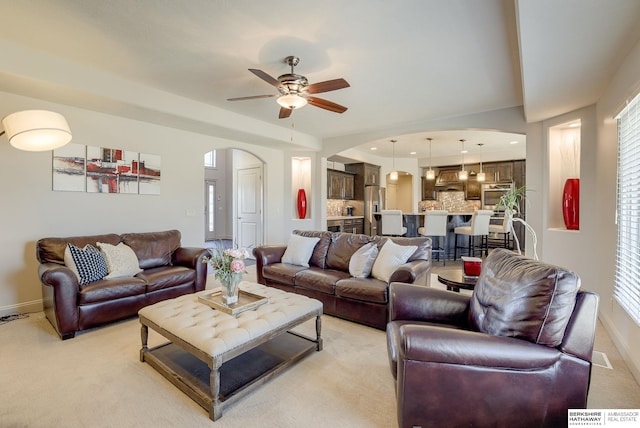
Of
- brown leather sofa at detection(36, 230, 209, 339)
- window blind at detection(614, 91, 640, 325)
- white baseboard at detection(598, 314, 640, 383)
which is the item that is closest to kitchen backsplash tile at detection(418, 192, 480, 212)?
white baseboard at detection(598, 314, 640, 383)

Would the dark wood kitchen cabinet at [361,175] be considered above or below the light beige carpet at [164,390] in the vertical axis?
above

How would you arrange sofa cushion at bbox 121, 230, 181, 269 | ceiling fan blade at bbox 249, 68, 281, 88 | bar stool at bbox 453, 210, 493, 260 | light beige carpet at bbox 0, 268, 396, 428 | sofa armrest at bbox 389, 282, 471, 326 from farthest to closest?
bar stool at bbox 453, 210, 493, 260
sofa cushion at bbox 121, 230, 181, 269
ceiling fan blade at bbox 249, 68, 281, 88
sofa armrest at bbox 389, 282, 471, 326
light beige carpet at bbox 0, 268, 396, 428

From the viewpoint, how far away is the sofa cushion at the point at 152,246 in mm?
3764

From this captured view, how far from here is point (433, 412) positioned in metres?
1.47

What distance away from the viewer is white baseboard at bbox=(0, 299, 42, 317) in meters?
3.30

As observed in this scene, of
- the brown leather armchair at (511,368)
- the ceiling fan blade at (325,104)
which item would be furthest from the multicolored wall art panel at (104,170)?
the brown leather armchair at (511,368)

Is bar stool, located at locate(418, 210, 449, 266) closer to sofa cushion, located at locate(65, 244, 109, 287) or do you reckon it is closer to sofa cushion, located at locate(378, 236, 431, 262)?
sofa cushion, located at locate(378, 236, 431, 262)

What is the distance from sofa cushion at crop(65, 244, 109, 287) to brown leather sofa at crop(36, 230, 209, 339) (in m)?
0.08

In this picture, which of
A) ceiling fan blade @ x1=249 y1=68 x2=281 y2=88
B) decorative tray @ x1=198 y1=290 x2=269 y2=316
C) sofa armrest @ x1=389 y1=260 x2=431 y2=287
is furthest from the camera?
sofa armrest @ x1=389 y1=260 x2=431 y2=287

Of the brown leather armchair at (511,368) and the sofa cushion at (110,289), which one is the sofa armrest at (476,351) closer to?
the brown leather armchair at (511,368)

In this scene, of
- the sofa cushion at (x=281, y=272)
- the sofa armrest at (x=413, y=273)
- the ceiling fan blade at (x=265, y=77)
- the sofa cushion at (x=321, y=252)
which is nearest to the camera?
the ceiling fan blade at (x=265, y=77)

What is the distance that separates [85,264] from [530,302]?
146 inches

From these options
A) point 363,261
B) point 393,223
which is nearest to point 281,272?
point 363,261

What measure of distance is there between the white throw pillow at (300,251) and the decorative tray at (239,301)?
51.1 inches
